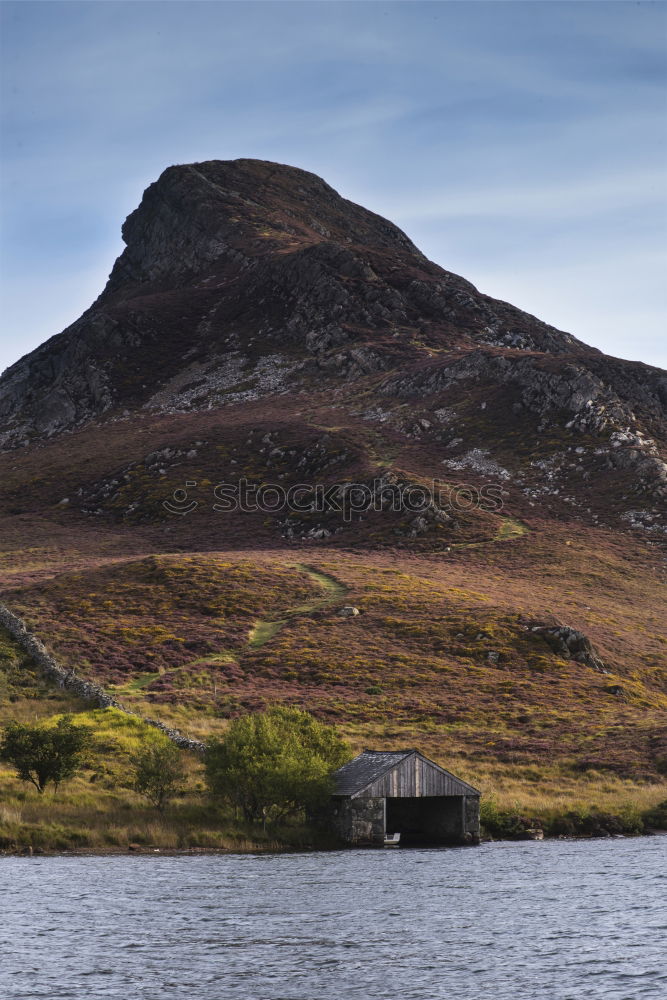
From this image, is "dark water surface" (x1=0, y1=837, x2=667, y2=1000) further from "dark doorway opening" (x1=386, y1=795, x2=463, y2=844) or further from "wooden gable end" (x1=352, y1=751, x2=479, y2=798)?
"dark doorway opening" (x1=386, y1=795, x2=463, y2=844)

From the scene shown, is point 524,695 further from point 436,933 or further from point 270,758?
point 436,933

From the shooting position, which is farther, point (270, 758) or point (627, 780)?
point (627, 780)

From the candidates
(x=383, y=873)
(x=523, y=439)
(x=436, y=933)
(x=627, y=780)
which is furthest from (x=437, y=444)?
(x=436, y=933)

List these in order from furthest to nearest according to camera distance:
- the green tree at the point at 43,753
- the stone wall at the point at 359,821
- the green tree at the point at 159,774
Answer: the green tree at the point at 43,753 < the green tree at the point at 159,774 < the stone wall at the point at 359,821

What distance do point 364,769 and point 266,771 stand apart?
584 cm

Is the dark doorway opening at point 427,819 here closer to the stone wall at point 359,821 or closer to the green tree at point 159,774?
the stone wall at point 359,821

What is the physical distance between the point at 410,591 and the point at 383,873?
222 ft

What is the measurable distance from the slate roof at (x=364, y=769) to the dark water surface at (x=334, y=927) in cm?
550

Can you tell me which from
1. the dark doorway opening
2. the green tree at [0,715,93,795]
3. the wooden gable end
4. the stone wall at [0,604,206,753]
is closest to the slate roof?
the wooden gable end

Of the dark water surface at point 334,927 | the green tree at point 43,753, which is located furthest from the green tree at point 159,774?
the dark water surface at point 334,927

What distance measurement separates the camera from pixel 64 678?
261 ft

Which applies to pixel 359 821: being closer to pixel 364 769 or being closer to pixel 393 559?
pixel 364 769

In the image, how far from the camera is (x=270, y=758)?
178ft

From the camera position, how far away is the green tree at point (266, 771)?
5397cm
